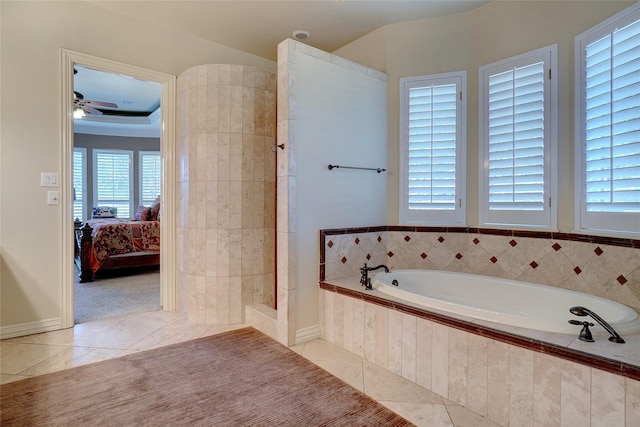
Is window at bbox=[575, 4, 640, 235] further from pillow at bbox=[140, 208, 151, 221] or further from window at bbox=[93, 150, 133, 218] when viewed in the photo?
window at bbox=[93, 150, 133, 218]

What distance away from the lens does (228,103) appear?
9.66 ft

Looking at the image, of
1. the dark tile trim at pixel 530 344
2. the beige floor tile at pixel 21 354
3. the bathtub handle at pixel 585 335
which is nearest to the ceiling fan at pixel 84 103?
the beige floor tile at pixel 21 354

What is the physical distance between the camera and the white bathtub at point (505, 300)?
1.65 m

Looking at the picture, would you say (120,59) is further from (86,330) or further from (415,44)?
(415,44)

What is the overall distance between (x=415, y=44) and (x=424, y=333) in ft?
8.24

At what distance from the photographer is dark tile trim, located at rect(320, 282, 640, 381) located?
1.29m

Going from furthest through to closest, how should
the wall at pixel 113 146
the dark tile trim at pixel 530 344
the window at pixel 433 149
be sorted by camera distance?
the wall at pixel 113 146, the window at pixel 433 149, the dark tile trim at pixel 530 344

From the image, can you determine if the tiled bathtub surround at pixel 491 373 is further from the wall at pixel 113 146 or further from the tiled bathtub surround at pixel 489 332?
the wall at pixel 113 146

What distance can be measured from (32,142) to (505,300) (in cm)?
376

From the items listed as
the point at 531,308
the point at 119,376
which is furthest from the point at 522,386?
the point at 119,376

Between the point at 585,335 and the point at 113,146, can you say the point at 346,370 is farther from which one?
the point at 113,146

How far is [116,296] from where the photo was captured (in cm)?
373

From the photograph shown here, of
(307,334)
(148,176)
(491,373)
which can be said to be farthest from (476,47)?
(148,176)

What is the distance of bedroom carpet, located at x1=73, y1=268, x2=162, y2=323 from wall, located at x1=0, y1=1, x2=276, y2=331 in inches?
19.1
